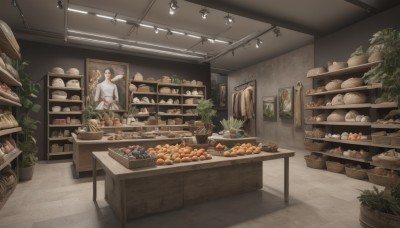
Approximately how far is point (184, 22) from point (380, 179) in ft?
16.9

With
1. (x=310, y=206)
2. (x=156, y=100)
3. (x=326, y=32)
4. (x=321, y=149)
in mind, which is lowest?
(x=310, y=206)

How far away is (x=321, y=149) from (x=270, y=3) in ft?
11.4

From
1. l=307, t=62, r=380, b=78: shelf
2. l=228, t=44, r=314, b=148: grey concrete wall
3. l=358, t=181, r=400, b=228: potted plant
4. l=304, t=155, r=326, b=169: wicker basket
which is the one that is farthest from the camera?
l=228, t=44, r=314, b=148: grey concrete wall

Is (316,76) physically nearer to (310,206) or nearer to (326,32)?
(326,32)

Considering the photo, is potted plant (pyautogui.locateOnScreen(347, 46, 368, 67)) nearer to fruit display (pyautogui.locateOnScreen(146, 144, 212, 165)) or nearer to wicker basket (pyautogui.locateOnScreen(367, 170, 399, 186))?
wicker basket (pyautogui.locateOnScreen(367, 170, 399, 186))

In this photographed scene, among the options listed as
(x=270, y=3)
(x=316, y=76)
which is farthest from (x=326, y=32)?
(x=270, y=3)

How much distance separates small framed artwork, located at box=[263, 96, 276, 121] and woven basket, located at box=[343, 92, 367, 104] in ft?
12.7

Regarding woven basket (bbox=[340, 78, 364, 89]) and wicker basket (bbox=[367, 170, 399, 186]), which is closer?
wicker basket (bbox=[367, 170, 399, 186])

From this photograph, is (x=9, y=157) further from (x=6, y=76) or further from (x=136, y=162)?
(x=136, y=162)

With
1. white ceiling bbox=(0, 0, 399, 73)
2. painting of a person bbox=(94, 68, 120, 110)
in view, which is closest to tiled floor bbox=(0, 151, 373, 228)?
painting of a person bbox=(94, 68, 120, 110)

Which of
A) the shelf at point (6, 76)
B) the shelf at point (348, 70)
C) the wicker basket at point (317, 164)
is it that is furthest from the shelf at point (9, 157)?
the shelf at point (348, 70)

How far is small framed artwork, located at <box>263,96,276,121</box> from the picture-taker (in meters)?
8.80

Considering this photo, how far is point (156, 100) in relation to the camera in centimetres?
817

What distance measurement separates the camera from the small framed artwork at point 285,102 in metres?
8.04
